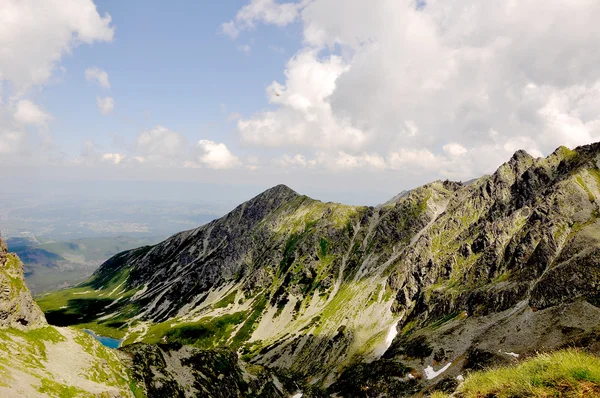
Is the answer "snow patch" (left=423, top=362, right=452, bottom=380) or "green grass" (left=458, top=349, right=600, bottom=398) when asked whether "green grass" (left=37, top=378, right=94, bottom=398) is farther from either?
"snow patch" (left=423, top=362, right=452, bottom=380)

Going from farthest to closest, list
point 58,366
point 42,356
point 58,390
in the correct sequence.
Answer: point 42,356 < point 58,366 < point 58,390

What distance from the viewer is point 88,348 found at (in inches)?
2270

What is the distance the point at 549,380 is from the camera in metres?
11.4

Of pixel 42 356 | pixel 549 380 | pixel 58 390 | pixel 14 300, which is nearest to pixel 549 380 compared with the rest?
pixel 549 380

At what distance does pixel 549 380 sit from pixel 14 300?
2750 inches

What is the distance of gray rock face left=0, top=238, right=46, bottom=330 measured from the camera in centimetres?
5153

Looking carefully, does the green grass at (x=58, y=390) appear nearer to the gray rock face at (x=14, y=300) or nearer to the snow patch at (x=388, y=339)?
the gray rock face at (x=14, y=300)

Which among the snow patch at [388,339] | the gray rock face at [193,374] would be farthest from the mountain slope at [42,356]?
the snow patch at [388,339]

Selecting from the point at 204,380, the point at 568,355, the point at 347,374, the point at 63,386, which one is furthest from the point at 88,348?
the point at 347,374

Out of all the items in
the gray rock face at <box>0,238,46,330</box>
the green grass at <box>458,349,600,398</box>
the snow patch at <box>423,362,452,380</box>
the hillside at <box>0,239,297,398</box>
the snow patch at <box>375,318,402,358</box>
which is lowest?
the snow patch at <box>375,318,402,358</box>

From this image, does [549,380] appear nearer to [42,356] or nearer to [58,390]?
[58,390]

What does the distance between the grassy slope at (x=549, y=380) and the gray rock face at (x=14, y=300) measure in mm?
64941

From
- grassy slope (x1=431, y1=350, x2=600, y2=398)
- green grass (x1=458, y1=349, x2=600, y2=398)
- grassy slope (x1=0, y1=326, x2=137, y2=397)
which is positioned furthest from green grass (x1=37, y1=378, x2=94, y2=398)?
green grass (x1=458, y1=349, x2=600, y2=398)

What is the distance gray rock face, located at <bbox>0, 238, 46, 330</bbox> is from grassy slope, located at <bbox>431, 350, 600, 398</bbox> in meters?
64.9
